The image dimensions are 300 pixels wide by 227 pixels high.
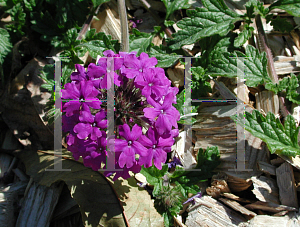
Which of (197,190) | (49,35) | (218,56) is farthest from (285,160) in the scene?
(49,35)

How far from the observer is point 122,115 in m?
2.35

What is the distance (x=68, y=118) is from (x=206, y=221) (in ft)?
5.34

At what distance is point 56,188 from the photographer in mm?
2912

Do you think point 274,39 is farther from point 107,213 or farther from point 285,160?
point 107,213

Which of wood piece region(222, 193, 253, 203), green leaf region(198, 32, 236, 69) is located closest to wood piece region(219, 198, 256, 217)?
wood piece region(222, 193, 253, 203)

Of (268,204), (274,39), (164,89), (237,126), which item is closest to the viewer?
(164,89)

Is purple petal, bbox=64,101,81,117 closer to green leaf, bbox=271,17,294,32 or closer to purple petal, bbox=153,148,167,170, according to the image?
purple petal, bbox=153,148,167,170

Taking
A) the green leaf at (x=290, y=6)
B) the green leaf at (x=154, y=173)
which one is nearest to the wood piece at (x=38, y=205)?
the green leaf at (x=154, y=173)

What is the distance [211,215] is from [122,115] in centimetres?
134

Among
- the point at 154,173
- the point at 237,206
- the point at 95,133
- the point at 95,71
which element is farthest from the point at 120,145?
the point at 237,206

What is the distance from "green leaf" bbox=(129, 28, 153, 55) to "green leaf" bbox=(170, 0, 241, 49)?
294 millimetres

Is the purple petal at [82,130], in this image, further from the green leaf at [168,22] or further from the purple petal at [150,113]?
the green leaf at [168,22]

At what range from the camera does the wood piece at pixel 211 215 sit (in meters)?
2.68

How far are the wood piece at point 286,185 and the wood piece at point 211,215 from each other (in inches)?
18.3
